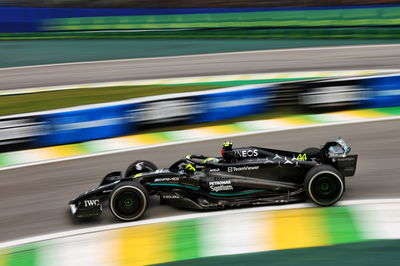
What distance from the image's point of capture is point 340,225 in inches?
280

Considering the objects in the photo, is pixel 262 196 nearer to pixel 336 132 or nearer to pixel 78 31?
pixel 336 132

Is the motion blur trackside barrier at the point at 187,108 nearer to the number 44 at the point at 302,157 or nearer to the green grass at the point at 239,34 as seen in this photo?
the number 44 at the point at 302,157

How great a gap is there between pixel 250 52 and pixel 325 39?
3.78m

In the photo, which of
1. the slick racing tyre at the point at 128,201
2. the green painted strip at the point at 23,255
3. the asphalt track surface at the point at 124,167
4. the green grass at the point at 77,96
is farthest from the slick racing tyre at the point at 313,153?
the green grass at the point at 77,96

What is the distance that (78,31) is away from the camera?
2891cm

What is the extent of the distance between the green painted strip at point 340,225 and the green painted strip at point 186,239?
1623 mm

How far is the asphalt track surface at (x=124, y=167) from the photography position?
795cm

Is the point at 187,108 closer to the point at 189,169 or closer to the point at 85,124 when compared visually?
the point at 85,124

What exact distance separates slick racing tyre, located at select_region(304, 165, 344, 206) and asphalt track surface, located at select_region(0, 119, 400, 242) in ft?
1.89

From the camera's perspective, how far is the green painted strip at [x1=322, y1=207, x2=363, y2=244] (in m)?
6.75

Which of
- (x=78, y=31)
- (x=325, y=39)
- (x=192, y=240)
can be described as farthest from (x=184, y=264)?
(x=78, y=31)

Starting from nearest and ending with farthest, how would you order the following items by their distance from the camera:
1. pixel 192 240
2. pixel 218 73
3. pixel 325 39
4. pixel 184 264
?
pixel 184 264 < pixel 192 240 < pixel 218 73 < pixel 325 39

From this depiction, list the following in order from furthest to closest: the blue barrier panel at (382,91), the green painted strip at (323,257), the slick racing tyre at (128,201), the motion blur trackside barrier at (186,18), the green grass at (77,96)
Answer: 1. the motion blur trackside barrier at (186,18)
2. the green grass at (77,96)
3. the blue barrier panel at (382,91)
4. the slick racing tyre at (128,201)
5. the green painted strip at (323,257)

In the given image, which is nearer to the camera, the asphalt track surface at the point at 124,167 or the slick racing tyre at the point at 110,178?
the asphalt track surface at the point at 124,167
